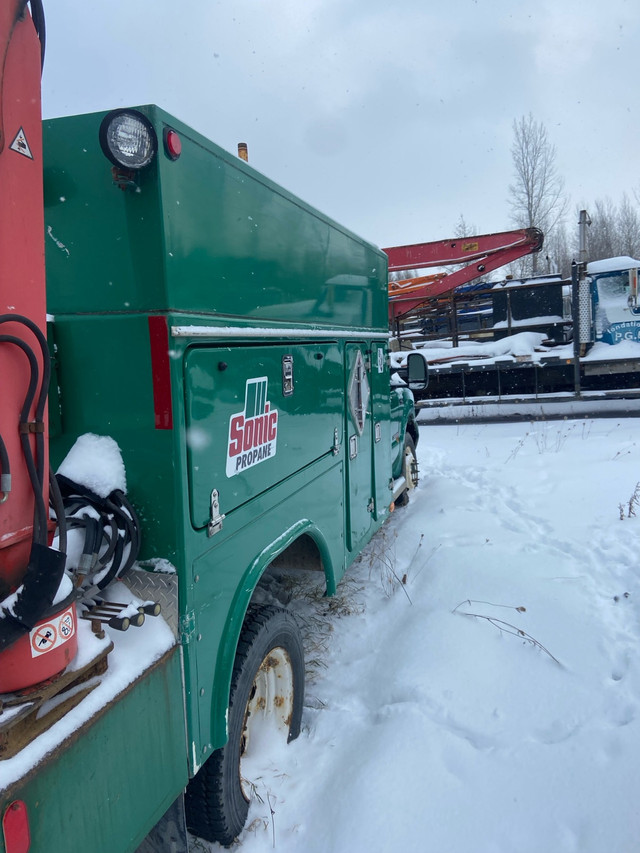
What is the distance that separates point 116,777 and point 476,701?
1928mm

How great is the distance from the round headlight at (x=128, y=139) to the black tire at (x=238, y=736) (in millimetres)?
1667

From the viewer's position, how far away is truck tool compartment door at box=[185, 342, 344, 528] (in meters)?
1.83

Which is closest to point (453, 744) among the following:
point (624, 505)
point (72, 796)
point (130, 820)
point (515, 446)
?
point (130, 820)

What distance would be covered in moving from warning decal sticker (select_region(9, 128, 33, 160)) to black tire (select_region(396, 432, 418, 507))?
4.68m

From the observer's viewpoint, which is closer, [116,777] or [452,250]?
[116,777]

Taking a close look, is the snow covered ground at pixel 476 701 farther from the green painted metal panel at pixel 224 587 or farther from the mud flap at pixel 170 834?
the green painted metal panel at pixel 224 587

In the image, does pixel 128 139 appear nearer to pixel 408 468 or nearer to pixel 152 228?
pixel 152 228

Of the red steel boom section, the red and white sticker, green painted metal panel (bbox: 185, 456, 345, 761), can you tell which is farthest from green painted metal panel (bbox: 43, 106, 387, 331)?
the red steel boom section

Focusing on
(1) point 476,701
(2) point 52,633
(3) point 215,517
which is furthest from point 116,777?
(1) point 476,701

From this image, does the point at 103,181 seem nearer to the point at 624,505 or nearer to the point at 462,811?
the point at 462,811

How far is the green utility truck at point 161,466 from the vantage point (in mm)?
1438

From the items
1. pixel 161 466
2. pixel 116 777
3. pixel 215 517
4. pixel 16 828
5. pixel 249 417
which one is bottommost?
pixel 116 777

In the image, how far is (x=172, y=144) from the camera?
168cm

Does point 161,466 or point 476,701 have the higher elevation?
point 161,466
